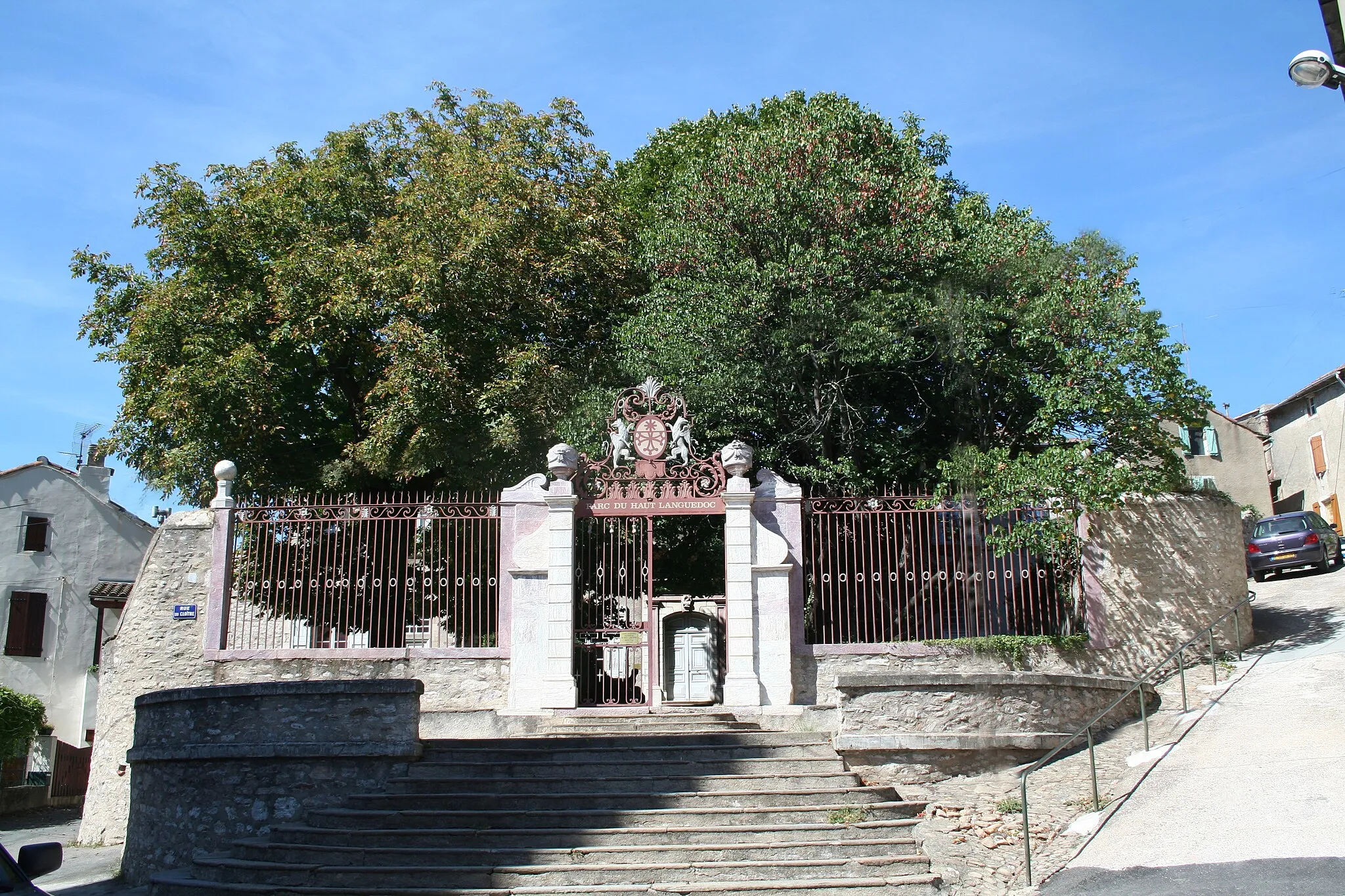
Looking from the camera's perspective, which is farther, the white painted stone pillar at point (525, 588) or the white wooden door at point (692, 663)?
the white wooden door at point (692, 663)

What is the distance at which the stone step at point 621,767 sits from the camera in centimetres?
980

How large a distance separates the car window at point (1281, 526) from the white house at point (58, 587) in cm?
2542

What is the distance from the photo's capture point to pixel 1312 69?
827 centimetres

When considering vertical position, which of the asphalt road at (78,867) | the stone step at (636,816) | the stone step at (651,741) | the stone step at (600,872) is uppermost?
the stone step at (651,741)

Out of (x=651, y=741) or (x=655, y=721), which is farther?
(x=655, y=721)

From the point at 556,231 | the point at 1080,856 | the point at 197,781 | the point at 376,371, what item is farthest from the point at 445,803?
the point at 376,371

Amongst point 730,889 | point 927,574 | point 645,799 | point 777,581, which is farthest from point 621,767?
point 927,574

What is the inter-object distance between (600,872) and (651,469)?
221 inches

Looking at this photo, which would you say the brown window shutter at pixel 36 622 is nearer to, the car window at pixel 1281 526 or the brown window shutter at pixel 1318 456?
the car window at pixel 1281 526

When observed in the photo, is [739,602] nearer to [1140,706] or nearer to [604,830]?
[604,830]

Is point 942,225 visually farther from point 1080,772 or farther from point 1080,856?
point 1080,856

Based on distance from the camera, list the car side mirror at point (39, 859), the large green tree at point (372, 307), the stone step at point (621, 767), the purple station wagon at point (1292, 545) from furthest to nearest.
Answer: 1. the purple station wagon at point (1292, 545)
2. the large green tree at point (372, 307)
3. the stone step at point (621, 767)
4. the car side mirror at point (39, 859)

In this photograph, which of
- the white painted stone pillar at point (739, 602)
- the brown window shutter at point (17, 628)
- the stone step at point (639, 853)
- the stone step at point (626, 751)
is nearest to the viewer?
the stone step at point (639, 853)

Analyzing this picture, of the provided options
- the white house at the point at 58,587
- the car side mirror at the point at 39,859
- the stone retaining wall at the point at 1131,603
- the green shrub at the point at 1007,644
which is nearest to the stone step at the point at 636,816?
the stone retaining wall at the point at 1131,603
